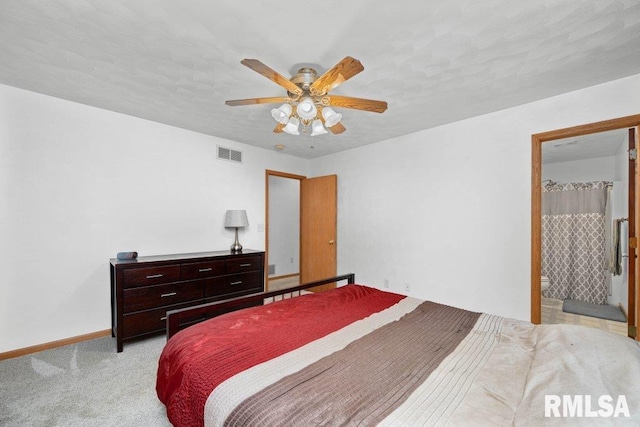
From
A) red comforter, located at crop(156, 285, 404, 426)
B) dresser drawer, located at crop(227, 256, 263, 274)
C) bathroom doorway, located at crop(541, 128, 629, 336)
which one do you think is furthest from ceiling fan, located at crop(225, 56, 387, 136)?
bathroom doorway, located at crop(541, 128, 629, 336)

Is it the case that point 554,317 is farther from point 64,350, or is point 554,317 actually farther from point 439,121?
point 64,350

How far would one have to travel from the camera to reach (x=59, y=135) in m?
2.71

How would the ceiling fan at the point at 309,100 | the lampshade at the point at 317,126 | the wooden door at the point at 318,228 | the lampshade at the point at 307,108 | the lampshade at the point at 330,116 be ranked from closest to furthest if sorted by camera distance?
the ceiling fan at the point at 309,100, the lampshade at the point at 307,108, the lampshade at the point at 330,116, the lampshade at the point at 317,126, the wooden door at the point at 318,228

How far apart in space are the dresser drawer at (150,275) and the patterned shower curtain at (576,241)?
18.2 feet

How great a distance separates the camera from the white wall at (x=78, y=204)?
2486 mm

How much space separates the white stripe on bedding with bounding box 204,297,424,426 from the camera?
39.3 inches

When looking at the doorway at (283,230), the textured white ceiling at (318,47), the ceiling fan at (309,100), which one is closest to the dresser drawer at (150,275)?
the textured white ceiling at (318,47)

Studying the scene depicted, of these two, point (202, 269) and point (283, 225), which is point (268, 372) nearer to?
point (202, 269)

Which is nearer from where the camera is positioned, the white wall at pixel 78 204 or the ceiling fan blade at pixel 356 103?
the ceiling fan blade at pixel 356 103

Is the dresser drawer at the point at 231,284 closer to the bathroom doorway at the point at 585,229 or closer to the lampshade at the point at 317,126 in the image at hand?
the lampshade at the point at 317,126

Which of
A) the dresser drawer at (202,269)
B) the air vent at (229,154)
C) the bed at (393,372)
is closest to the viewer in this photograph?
the bed at (393,372)

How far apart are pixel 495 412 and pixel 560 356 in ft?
1.47

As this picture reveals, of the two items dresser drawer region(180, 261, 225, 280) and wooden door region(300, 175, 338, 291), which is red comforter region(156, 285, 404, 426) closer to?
dresser drawer region(180, 261, 225, 280)

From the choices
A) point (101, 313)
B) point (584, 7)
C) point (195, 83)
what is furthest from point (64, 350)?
point (584, 7)
